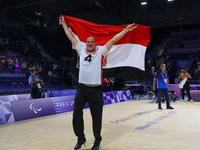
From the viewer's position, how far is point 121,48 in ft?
17.7

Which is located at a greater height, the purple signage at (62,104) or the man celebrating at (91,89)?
the man celebrating at (91,89)

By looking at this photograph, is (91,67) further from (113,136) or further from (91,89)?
(113,136)

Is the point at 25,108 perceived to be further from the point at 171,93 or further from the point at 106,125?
the point at 171,93

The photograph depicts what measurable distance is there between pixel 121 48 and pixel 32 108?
342 cm

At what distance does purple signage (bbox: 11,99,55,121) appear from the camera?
21.1ft

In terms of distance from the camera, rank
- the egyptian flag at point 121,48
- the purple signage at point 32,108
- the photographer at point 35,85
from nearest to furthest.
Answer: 1. the egyptian flag at point 121,48
2. the purple signage at point 32,108
3. the photographer at point 35,85

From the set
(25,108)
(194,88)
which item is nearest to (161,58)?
(194,88)

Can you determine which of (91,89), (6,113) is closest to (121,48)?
(91,89)

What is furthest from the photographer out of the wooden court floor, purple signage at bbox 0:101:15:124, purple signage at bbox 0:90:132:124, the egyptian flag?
the egyptian flag

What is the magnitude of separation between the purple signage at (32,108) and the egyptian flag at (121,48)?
286cm

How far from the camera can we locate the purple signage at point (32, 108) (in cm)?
644

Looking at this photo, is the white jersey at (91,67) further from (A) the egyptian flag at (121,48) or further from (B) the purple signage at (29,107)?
(B) the purple signage at (29,107)

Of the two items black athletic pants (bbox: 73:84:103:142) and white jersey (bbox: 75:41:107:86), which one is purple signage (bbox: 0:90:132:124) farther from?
white jersey (bbox: 75:41:107:86)

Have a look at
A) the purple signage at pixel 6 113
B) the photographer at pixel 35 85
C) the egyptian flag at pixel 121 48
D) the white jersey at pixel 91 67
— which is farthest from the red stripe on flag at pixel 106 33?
the photographer at pixel 35 85
